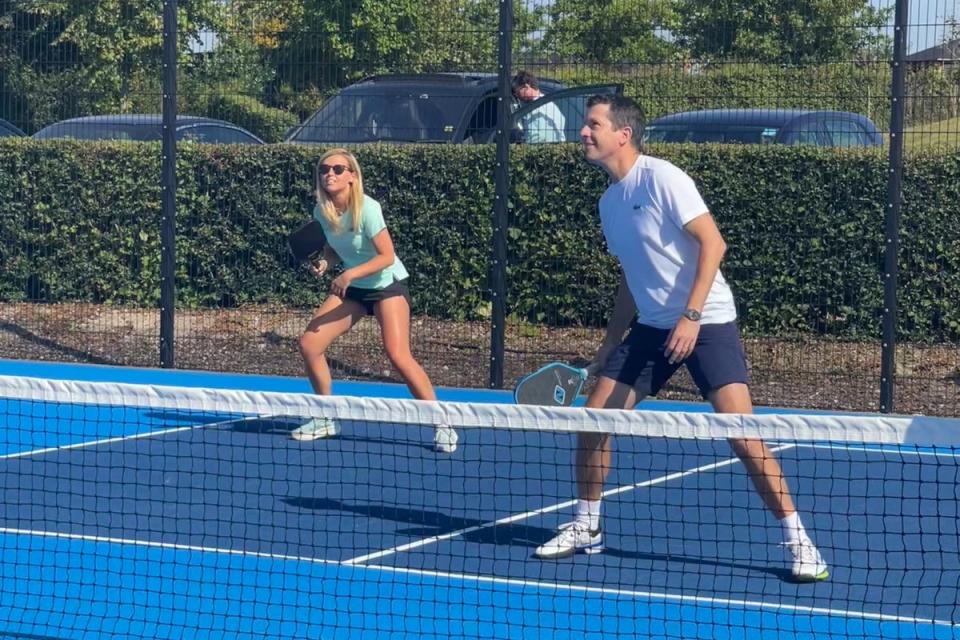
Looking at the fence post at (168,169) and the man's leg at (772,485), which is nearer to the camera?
the man's leg at (772,485)

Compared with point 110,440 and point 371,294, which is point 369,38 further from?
point 110,440

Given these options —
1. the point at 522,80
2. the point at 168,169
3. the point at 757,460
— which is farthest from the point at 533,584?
the point at 168,169

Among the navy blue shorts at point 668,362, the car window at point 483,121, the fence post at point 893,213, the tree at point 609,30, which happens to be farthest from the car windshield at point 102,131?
the navy blue shorts at point 668,362

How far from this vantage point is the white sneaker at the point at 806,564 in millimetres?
5853

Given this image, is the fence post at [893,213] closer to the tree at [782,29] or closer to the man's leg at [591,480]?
the tree at [782,29]

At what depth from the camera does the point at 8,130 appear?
12.7m

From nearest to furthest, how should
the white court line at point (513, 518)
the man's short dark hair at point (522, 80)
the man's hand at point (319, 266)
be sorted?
1. the white court line at point (513, 518)
2. the man's hand at point (319, 266)
3. the man's short dark hair at point (522, 80)

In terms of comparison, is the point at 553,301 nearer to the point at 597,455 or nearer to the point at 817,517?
the point at 817,517

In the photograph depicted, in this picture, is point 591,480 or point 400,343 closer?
point 591,480

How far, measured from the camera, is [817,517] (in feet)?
23.4

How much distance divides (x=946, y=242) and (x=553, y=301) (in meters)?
2.99

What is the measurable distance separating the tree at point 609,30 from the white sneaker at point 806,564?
5020 mm

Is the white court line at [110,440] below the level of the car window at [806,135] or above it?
below

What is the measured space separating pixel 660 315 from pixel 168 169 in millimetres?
6324
